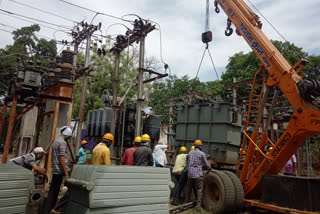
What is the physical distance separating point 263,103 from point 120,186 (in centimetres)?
532

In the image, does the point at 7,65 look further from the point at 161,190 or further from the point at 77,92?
the point at 161,190

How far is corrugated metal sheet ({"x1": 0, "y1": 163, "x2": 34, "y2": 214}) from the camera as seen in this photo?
346cm

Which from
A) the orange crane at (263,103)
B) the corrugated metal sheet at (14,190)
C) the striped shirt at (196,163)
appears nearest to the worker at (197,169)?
the striped shirt at (196,163)

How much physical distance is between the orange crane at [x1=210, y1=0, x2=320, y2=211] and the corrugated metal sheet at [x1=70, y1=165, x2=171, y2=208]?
12.6 feet

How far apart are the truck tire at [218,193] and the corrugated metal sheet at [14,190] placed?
4.59 m

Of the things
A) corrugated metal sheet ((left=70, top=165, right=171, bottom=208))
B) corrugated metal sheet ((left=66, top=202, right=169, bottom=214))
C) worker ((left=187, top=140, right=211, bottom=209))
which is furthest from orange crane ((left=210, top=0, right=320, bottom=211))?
corrugated metal sheet ((left=66, top=202, right=169, bottom=214))

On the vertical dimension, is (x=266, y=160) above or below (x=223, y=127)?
below

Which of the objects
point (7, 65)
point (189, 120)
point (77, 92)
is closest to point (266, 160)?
point (189, 120)

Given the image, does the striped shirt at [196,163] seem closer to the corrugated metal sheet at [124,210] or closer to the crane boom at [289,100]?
the crane boom at [289,100]

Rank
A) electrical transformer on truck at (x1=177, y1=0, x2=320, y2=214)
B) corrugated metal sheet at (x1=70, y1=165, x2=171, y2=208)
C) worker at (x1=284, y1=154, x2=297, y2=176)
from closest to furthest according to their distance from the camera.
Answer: corrugated metal sheet at (x1=70, y1=165, x2=171, y2=208), electrical transformer on truck at (x1=177, y1=0, x2=320, y2=214), worker at (x1=284, y1=154, x2=297, y2=176)

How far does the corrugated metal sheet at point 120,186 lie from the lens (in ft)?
10.8

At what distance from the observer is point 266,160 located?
674 cm

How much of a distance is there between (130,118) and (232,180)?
7.12m

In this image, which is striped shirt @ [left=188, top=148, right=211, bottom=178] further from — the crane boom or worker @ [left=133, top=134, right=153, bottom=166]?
worker @ [left=133, top=134, right=153, bottom=166]
